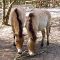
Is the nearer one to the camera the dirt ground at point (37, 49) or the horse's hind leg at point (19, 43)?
the horse's hind leg at point (19, 43)

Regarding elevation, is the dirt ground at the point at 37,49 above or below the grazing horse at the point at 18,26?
below

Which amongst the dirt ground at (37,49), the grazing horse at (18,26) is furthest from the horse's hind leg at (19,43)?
the dirt ground at (37,49)

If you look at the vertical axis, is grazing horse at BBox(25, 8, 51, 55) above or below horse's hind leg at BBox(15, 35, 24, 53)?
above

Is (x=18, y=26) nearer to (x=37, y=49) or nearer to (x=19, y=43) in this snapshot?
(x=19, y=43)

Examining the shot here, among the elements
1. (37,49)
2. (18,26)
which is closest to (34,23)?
(18,26)

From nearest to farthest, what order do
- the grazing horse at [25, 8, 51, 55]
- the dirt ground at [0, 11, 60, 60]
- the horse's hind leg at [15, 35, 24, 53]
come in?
1. the grazing horse at [25, 8, 51, 55]
2. the horse's hind leg at [15, 35, 24, 53]
3. the dirt ground at [0, 11, 60, 60]

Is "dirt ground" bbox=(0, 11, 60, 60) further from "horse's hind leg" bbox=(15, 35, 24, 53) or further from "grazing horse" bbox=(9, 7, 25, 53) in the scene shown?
"grazing horse" bbox=(9, 7, 25, 53)

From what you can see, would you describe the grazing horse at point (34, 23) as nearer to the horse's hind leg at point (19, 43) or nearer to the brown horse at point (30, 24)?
the brown horse at point (30, 24)

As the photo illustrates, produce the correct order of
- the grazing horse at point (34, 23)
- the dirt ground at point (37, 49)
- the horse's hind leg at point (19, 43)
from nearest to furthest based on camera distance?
the grazing horse at point (34, 23), the horse's hind leg at point (19, 43), the dirt ground at point (37, 49)

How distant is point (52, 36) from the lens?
816cm

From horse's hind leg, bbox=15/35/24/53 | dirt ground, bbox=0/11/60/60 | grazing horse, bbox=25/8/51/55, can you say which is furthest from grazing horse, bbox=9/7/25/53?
dirt ground, bbox=0/11/60/60

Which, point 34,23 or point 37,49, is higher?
point 34,23

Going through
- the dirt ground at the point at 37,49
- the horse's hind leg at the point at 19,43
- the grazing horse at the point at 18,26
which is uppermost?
the grazing horse at the point at 18,26

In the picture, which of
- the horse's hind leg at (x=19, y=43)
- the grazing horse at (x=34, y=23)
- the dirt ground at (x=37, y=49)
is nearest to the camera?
the grazing horse at (x=34, y=23)
